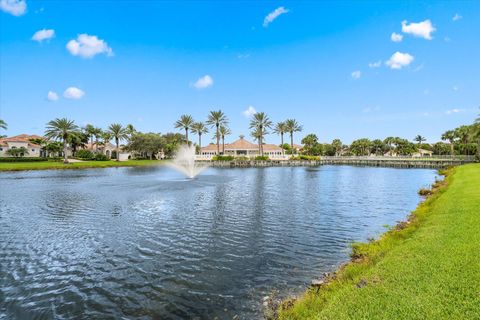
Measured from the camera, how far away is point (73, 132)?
105m

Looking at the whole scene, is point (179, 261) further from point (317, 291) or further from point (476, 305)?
point (476, 305)

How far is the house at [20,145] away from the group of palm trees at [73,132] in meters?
12.2

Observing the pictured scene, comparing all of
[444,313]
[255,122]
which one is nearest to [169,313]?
[444,313]

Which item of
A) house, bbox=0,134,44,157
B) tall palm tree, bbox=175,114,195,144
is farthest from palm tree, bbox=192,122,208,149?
house, bbox=0,134,44,157

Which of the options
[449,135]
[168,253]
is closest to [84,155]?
[168,253]

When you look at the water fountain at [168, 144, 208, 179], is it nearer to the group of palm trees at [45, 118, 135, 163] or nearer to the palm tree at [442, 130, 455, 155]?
the group of palm trees at [45, 118, 135, 163]

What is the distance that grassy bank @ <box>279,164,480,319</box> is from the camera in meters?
5.98

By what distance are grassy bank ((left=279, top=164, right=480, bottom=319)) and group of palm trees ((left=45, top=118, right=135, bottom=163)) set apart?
94.2m

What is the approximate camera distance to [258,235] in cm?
1539

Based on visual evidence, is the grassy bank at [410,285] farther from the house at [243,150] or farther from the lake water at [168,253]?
the house at [243,150]

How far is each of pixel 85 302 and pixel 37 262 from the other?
4.72m

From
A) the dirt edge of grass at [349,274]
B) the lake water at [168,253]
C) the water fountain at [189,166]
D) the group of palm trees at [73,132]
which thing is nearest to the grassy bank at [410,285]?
the dirt edge of grass at [349,274]

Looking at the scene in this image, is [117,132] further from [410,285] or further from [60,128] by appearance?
[410,285]

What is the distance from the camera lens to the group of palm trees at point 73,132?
301 ft
